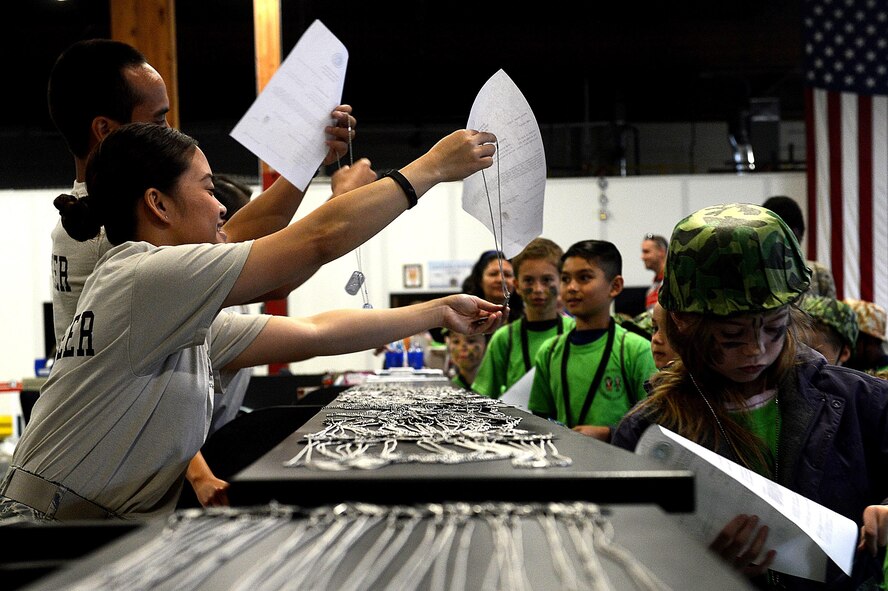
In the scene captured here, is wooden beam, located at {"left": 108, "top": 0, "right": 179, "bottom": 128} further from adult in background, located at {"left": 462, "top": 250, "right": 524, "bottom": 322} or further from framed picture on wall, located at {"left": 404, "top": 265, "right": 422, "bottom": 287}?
framed picture on wall, located at {"left": 404, "top": 265, "right": 422, "bottom": 287}

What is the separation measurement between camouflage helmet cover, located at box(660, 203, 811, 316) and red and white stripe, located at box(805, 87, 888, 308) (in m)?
6.19

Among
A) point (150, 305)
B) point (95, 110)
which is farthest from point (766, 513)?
point (95, 110)

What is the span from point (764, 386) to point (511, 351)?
7.75 ft

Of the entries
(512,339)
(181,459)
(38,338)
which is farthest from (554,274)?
(38,338)

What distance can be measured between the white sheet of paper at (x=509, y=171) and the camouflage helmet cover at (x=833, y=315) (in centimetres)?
101

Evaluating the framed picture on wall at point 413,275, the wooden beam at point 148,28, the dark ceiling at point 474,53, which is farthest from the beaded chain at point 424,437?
the dark ceiling at point 474,53

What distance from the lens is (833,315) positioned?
2416mm

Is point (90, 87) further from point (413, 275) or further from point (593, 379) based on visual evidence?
point (413, 275)

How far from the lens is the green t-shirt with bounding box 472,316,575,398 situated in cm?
376

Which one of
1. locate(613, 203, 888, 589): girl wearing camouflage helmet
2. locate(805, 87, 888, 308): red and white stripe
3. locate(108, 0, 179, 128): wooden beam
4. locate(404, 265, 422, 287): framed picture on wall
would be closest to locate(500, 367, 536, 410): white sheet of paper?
locate(613, 203, 888, 589): girl wearing camouflage helmet

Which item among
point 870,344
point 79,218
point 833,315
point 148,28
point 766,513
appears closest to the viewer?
point 766,513

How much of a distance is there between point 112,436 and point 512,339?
2.59 metres

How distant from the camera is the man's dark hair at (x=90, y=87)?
190 centimetres

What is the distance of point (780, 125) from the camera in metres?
9.80
